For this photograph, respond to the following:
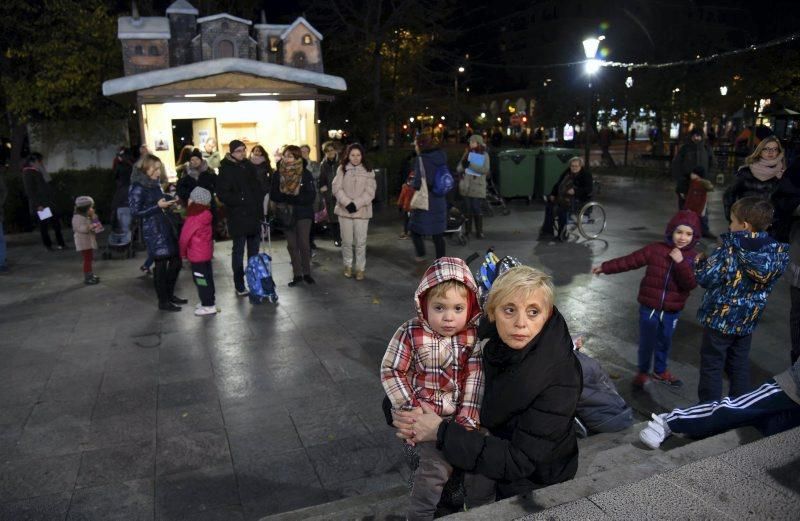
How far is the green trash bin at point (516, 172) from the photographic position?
15406mm

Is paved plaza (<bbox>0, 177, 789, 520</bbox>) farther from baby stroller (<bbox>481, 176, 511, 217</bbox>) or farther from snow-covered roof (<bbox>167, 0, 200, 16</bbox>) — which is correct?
snow-covered roof (<bbox>167, 0, 200, 16</bbox>)

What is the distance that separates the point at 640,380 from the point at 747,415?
7.18 feet

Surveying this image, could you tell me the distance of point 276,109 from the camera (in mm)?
14867

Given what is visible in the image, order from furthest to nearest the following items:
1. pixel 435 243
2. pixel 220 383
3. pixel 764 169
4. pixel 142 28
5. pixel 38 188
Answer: pixel 142 28, pixel 38 188, pixel 435 243, pixel 764 169, pixel 220 383

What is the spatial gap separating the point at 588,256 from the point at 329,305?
4553 mm

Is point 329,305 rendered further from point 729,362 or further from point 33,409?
point 729,362

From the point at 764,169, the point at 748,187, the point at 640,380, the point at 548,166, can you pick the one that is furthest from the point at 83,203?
the point at 548,166

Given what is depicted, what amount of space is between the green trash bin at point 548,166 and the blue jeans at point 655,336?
10.9m

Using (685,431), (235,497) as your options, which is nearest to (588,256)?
(685,431)

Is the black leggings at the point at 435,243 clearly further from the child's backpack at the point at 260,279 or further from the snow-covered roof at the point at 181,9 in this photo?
the snow-covered roof at the point at 181,9

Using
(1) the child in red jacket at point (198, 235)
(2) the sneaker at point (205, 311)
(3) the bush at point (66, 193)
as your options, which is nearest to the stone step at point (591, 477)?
(1) the child in red jacket at point (198, 235)

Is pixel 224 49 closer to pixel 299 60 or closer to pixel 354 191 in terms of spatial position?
pixel 299 60

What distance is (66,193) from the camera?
1352 centimetres

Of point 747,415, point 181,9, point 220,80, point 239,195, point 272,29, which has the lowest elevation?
point 747,415
